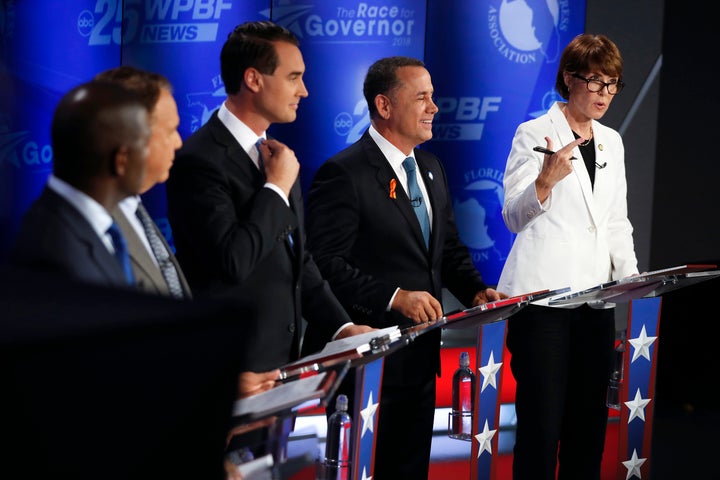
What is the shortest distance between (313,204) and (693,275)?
1.12 meters

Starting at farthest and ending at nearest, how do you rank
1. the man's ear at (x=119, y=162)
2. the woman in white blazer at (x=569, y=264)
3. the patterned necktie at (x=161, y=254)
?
the woman in white blazer at (x=569, y=264) → the patterned necktie at (x=161, y=254) → the man's ear at (x=119, y=162)

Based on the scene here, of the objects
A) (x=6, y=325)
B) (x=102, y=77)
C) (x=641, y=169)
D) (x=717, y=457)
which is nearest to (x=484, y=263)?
(x=641, y=169)

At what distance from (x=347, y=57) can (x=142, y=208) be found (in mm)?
3830

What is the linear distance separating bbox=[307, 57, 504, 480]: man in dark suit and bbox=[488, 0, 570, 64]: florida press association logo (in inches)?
107

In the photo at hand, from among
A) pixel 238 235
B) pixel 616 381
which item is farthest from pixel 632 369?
pixel 238 235

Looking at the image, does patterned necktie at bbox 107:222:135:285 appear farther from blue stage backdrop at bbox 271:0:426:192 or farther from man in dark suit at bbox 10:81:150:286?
blue stage backdrop at bbox 271:0:426:192

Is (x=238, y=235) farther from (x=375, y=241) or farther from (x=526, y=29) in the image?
(x=526, y=29)

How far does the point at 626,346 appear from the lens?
351 centimetres

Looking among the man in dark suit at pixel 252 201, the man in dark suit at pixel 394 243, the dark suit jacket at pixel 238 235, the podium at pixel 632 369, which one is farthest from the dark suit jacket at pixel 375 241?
the dark suit jacket at pixel 238 235

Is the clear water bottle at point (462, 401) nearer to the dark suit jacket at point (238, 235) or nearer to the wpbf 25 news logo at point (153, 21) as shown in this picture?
the dark suit jacket at point (238, 235)

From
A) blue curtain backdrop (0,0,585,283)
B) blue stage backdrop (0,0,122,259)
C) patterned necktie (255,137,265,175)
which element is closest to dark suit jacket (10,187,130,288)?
patterned necktie (255,137,265,175)

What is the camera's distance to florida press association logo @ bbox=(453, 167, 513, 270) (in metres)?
Result: 5.63

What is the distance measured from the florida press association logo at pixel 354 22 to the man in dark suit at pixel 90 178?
154 inches

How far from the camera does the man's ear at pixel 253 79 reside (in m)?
2.24
